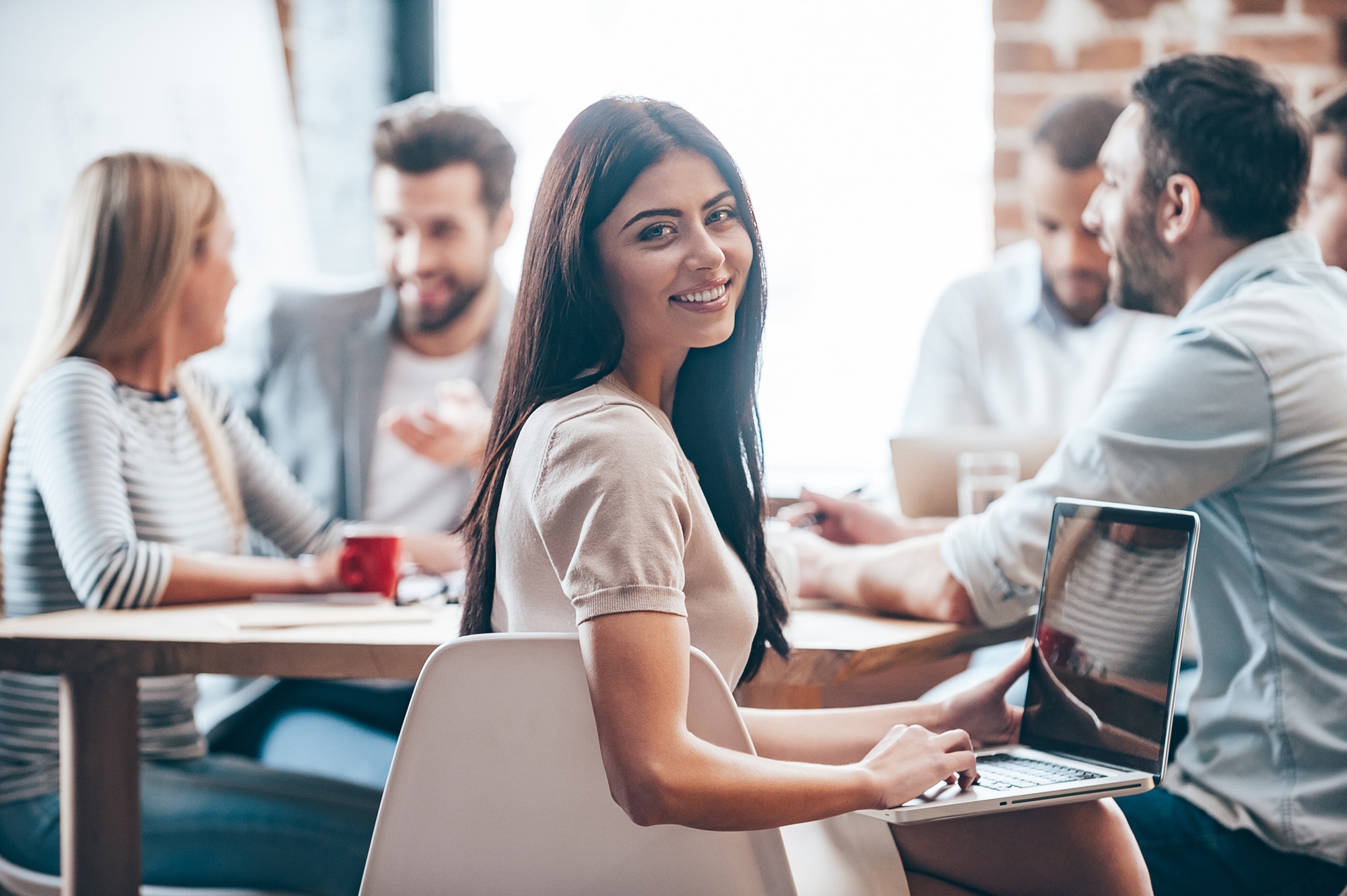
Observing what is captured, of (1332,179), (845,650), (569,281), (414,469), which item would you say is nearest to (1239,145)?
(1332,179)

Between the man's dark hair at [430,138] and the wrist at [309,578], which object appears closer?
the wrist at [309,578]

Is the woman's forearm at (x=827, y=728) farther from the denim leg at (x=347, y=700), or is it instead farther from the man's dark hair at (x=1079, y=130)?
the man's dark hair at (x=1079, y=130)

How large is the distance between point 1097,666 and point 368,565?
3.01ft

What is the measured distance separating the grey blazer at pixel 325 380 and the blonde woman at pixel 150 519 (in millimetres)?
475

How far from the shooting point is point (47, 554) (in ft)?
4.82

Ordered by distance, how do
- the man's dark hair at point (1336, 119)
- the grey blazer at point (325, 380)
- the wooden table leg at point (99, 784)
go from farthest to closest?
the grey blazer at point (325, 380) → the man's dark hair at point (1336, 119) → the wooden table leg at point (99, 784)

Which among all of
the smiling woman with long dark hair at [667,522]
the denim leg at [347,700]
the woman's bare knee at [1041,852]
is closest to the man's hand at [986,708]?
the smiling woman with long dark hair at [667,522]

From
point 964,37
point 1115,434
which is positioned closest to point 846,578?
point 1115,434

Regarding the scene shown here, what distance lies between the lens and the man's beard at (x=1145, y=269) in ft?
4.75

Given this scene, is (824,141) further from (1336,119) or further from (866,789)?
(866,789)

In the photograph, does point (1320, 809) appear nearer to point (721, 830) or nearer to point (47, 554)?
point (721, 830)

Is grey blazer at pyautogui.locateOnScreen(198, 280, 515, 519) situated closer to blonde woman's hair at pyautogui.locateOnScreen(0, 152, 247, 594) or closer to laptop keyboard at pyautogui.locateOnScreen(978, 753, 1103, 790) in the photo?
blonde woman's hair at pyautogui.locateOnScreen(0, 152, 247, 594)

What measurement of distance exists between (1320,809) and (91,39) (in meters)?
2.42

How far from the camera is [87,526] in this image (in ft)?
4.55
